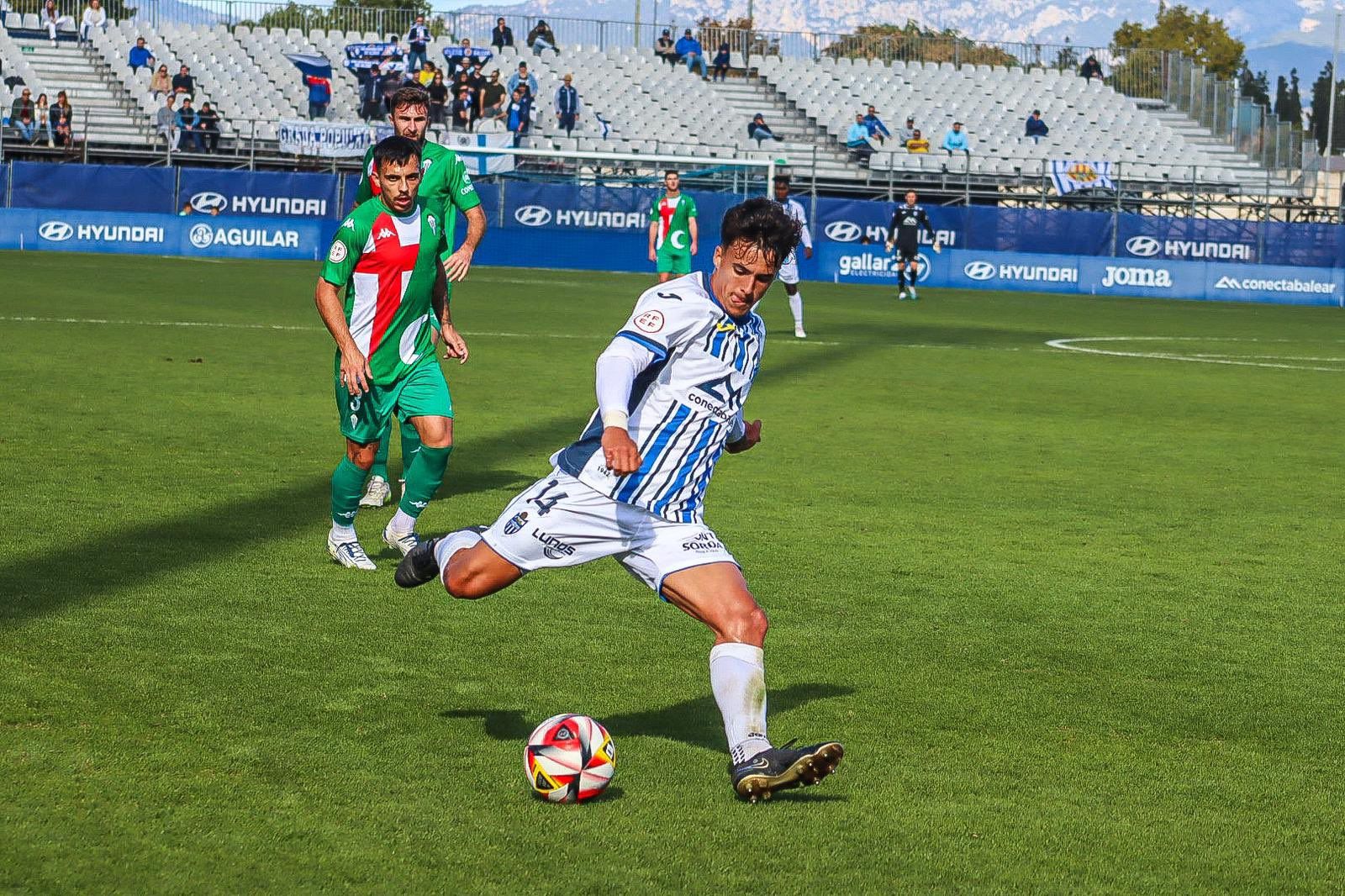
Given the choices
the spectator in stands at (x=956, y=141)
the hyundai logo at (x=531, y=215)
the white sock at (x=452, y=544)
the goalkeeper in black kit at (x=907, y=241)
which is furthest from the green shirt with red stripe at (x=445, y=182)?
the spectator in stands at (x=956, y=141)

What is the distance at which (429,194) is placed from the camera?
8.72 meters

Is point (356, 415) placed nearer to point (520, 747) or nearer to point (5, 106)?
point (520, 747)

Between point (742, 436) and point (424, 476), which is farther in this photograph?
point (424, 476)

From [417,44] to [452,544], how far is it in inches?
1597

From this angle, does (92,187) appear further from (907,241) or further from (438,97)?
(907,241)

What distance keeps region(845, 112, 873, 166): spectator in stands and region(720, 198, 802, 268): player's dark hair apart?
39.7 m

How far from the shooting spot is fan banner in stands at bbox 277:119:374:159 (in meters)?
38.8

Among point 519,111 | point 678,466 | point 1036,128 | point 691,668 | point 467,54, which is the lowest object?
point 691,668

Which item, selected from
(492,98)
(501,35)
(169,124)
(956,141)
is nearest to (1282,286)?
(956,141)

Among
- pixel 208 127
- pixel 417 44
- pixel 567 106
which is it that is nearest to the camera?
pixel 208 127

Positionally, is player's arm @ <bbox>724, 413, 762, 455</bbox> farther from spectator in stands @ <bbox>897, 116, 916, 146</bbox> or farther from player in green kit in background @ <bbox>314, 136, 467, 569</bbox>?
spectator in stands @ <bbox>897, 116, 916, 146</bbox>

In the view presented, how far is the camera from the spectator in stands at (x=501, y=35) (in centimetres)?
4753

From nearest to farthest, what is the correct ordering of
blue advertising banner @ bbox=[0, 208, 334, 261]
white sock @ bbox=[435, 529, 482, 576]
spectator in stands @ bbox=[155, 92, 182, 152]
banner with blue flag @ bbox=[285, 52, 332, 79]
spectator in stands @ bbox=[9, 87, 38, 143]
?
white sock @ bbox=[435, 529, 482, 576]
blue advertising banner @ bbox=[0, 208, 334, 261]
spectator in stands @ bbox=[9, 87, 38, 143]
spectator in stands @ bbox=[155, 92, 182, 152]
banner with blue flag @ bbox=[285, 52, 332, 79]

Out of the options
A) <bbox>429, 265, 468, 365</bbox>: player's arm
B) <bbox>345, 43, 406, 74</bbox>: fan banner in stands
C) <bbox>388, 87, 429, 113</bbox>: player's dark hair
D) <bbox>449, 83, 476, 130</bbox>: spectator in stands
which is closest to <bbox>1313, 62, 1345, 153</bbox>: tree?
<bbox>345, 43, 406, 74</bbox>: fan banner in stands
